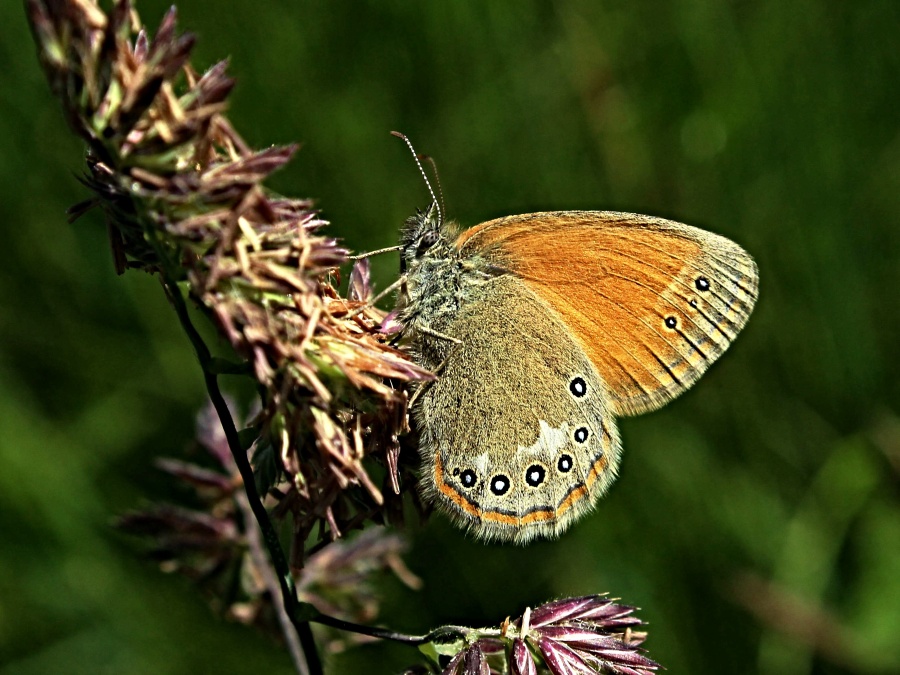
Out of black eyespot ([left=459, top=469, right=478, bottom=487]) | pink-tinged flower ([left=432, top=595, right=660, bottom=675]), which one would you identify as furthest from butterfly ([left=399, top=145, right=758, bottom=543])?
pink-tinged flower ([left=432, top=595, right=660, bottom=675])

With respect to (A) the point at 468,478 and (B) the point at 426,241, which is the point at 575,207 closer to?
(B) the point at 426,241

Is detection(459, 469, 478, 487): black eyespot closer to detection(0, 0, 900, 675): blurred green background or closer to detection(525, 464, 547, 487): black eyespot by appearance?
detection(525, 464, 547, 487): black eyespot

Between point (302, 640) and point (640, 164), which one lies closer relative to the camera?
point (302, 640)

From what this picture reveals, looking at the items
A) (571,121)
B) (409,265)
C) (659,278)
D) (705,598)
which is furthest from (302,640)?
(571,121)

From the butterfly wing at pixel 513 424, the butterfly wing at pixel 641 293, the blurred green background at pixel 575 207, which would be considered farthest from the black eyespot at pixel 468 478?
the blurred green background at pixel 575 207

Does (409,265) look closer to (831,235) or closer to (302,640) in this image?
(302,640)

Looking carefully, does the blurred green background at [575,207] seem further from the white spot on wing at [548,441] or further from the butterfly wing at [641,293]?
the white spot on wing at [548,441]
